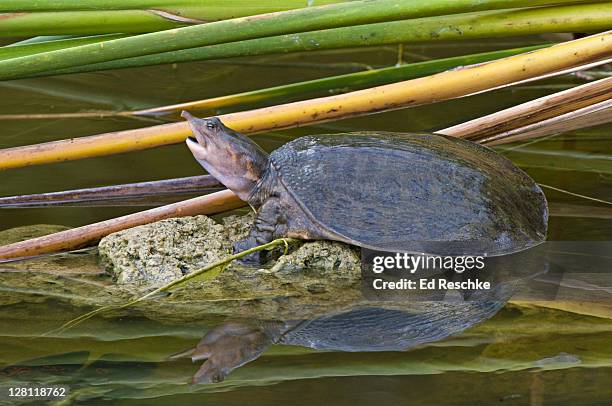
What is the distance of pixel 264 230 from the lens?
2.58m

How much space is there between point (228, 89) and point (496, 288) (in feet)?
7.16

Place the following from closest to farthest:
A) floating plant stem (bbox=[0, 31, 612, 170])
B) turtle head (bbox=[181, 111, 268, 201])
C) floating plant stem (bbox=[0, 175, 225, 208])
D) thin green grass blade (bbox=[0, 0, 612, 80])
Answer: thin green grass blade (bbox=[0, 0, 612, 80]) < floating plant stem (bbox=[0, 31, 612, 170]) < turtle head (bbox=[181, 111, 268, 201]) < floating plant stem (bbox=[0, 175, 225, 208])

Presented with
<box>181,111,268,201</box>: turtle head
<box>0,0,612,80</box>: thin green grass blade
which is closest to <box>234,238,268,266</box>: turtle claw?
<box>181,111,268,201</box>: turtle head

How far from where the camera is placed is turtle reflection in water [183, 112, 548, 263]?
2.43 metres

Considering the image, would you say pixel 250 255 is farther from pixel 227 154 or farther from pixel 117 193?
pixel 117 193

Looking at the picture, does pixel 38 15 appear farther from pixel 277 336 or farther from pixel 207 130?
pixel 277 336

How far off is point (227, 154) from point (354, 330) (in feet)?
2.48

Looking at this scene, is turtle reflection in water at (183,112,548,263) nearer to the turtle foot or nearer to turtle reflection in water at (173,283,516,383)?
turtle reflection in water at (173,283,516,383)

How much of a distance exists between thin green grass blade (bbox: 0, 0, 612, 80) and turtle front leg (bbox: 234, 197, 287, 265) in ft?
1.40

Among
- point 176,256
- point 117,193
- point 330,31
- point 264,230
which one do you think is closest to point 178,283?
point 176,256

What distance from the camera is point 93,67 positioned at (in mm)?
2609

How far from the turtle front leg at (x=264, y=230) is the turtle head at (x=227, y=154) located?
108mm

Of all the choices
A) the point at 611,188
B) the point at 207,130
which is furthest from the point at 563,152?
the point at 207,130

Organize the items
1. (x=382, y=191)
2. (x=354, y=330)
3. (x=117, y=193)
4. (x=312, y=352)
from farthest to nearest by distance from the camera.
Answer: (x=117, y=193), (x=382, y=191), (x=354, y=330), (x=312, y=352)
